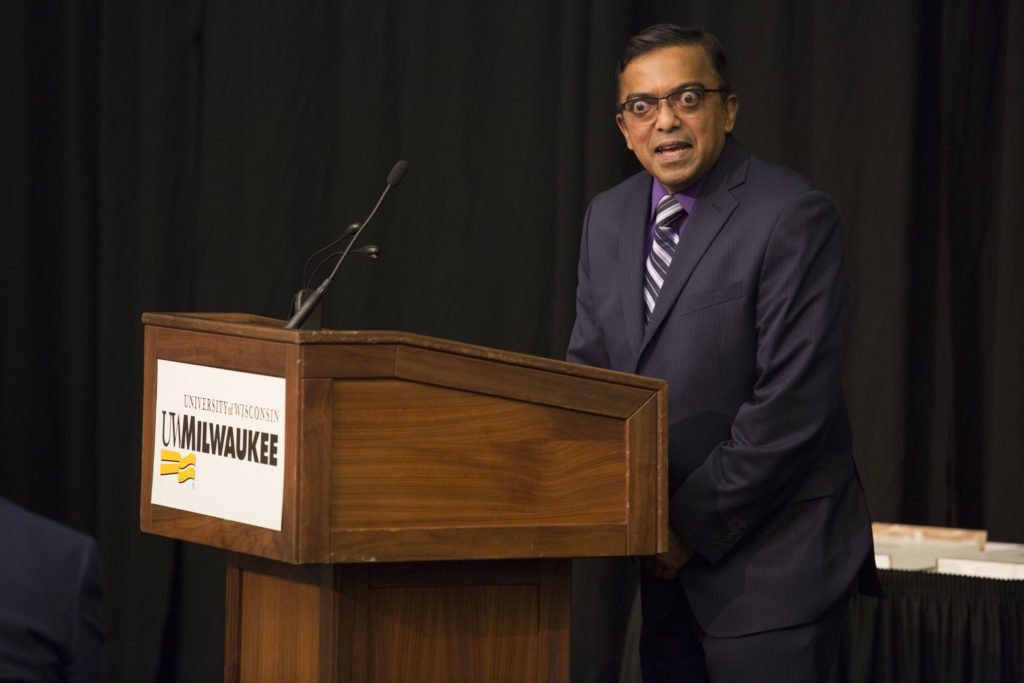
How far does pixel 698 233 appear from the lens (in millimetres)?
2416

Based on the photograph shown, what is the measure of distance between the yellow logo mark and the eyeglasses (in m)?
1.02

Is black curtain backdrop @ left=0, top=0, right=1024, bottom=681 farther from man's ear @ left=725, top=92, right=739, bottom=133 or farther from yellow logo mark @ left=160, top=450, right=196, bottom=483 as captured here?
yellow logo mark @ left=160, top=450, right=196, bottom=483

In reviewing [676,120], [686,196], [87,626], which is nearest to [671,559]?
[686,196]

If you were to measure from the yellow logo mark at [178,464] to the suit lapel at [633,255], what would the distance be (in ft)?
2.74

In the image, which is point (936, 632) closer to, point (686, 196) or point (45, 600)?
point (686, 196)

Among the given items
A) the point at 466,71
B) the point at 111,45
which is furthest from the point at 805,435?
the point at 111,45

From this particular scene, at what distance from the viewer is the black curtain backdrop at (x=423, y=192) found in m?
3.64

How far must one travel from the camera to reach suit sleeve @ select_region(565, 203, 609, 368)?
2645mm

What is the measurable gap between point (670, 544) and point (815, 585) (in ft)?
0.88

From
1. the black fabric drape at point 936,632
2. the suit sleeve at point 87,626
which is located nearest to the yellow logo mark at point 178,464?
the suit sleeve at point 87,626

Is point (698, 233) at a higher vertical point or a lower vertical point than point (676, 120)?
lower

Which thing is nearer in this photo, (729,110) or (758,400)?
(758,400)

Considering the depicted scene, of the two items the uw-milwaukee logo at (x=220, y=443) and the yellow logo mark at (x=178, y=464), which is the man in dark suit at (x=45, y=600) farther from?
the yellow logo mark at (x=178, y=464)

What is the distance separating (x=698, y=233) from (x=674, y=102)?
25cm
